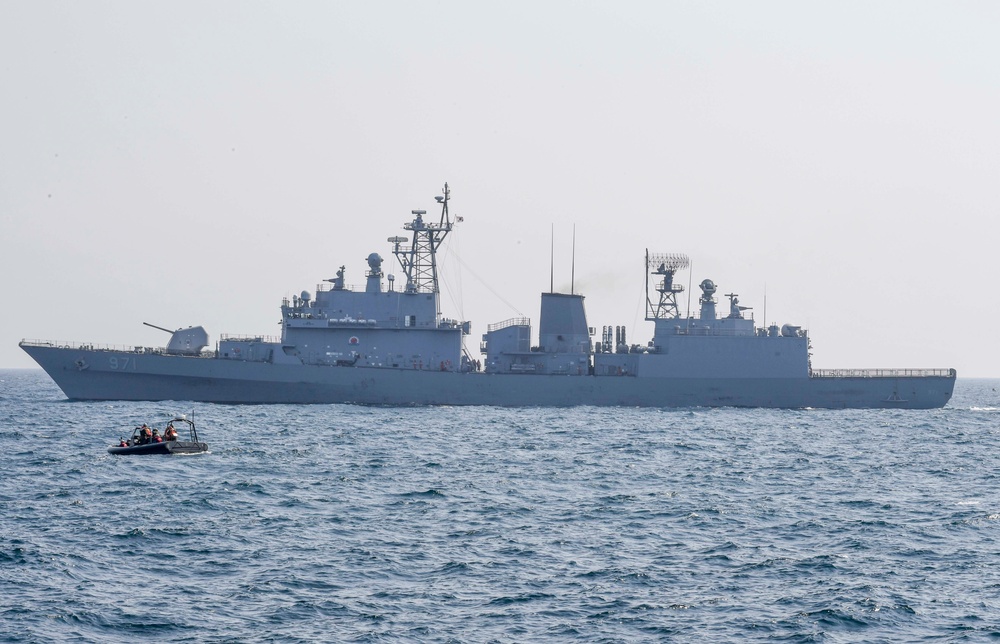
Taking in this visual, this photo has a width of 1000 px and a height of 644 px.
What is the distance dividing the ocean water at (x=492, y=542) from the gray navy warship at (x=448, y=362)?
12.7 metres

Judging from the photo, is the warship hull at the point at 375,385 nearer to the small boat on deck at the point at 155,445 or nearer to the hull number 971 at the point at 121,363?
the hull number 971 at the point at 121,363

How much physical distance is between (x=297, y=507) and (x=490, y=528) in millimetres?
4351

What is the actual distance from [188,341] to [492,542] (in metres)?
33.4

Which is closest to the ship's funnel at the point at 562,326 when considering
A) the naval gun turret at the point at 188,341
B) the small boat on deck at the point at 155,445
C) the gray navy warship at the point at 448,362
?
the gray navy warship at the point at 448,362

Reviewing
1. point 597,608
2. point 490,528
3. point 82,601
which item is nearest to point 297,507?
point 490,528

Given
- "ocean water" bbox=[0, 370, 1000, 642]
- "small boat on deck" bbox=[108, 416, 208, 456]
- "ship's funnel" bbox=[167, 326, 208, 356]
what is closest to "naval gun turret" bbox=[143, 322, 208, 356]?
"ship's funnel" bbox=[167, 326, 208, 356]

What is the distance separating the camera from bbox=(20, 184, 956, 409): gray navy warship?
47625 mm

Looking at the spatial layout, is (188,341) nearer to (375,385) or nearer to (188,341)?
(188,341)

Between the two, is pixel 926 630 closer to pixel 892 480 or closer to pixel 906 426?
pixel 892 480

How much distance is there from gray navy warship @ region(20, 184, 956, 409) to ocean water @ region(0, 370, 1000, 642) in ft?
41.6

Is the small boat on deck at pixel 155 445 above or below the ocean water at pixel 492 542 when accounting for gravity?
above

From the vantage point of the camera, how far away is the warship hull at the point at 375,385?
47.3 metres

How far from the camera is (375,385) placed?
48.9 metres

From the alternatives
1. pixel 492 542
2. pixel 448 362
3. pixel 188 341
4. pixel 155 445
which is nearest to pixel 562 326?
pixel 448 362
